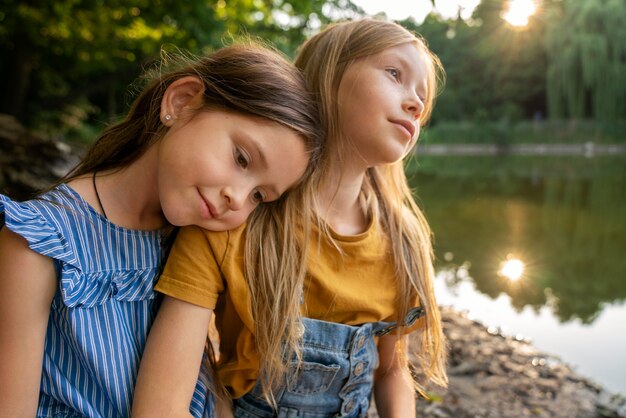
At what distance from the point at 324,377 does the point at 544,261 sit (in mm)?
4666

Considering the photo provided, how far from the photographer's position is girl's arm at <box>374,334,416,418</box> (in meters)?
1.36

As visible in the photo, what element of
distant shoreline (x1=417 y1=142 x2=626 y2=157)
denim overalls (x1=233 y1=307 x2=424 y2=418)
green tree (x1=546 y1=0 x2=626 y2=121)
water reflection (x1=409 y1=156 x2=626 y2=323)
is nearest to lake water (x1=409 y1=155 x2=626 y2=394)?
water reflection (x1=409 y1=156 x2=626 y2=323)

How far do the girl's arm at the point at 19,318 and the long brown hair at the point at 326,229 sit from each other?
364 millimetres

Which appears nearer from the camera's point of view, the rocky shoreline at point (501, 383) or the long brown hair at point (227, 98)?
the long brown hair at point (227, 98)

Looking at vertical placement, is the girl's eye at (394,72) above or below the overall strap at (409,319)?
above

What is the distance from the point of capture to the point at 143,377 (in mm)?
1037

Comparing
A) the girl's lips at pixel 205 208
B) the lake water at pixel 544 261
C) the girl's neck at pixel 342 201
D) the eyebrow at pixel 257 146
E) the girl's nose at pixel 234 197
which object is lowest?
the girl's lips at pixel 205 208

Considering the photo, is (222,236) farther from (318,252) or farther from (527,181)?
(527,181)

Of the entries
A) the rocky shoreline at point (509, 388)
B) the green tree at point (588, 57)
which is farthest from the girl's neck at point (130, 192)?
the green tree at point (588, 57)

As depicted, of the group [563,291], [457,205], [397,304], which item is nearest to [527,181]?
[457,205]

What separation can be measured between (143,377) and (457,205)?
7630 mm

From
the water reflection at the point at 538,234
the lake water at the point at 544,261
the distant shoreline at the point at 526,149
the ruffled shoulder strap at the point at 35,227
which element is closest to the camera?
the ruffled shoulder strap at the point at 35,227

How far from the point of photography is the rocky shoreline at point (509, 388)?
2.48m

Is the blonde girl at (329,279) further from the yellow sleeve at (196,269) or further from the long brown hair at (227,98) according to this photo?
the long brown hair at (227,98)
